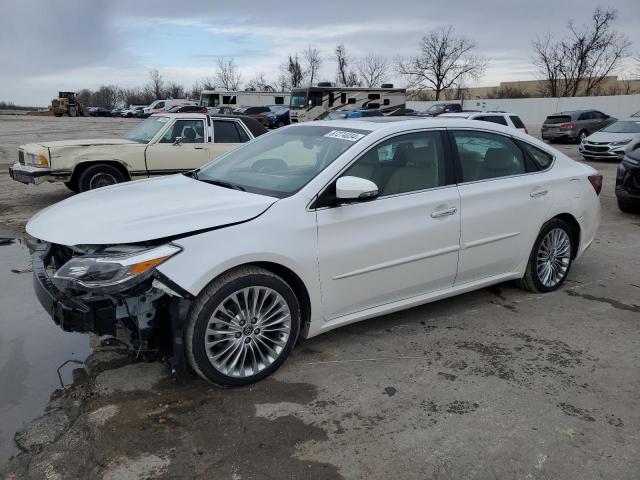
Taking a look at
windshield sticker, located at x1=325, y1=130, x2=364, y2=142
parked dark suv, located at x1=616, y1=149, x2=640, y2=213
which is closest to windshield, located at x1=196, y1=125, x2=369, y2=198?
windshield sticker, located at x1=325, y1=130, x2=364, y2=142

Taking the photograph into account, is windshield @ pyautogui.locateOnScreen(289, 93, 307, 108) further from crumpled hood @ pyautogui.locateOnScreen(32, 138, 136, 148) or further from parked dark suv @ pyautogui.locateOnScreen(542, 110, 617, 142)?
crumpled hood @ pyautogui.locateOnScreen(32, 138, 136, 148)

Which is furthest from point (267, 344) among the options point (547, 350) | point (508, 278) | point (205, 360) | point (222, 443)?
point (508, 278)

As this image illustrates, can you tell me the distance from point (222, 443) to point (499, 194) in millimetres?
2953

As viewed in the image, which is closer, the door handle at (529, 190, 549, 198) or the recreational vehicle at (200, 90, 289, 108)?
the door handle at (529, 190, 549, 198)

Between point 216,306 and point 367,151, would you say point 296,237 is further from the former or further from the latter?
point 367,151

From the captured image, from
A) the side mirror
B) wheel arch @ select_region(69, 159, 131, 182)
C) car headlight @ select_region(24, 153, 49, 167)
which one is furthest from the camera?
wheel arch @ select_region(69, 159, 131, 182)

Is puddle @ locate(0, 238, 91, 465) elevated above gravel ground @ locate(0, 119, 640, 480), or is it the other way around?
puddle @ locate(0, 238, 91, 465)

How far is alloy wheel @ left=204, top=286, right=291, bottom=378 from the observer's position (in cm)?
327

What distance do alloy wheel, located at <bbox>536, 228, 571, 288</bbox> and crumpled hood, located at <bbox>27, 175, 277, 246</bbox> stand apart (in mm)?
2824

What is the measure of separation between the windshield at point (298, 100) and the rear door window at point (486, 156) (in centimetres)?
2515

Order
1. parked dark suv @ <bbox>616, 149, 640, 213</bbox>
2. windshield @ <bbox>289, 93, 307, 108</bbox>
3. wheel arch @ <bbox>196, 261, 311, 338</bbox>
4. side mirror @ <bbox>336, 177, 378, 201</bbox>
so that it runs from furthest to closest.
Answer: windshield @ <bbox>289, 93, 307, 108</bbox>
parked dark suv @ <bbox>616, 149, 640, 213</bbox>
side mirror @ <bbox>336, 177, 378, 201</bbox>
wheel arch @ <bbox>196, 261, 311, 338</bbox>

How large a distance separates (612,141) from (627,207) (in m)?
10.3

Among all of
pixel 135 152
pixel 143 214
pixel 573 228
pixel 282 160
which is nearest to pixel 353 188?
pixel 282 160

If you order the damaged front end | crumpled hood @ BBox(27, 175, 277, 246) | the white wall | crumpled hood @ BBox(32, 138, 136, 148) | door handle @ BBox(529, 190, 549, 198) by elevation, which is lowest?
the damaged front end
